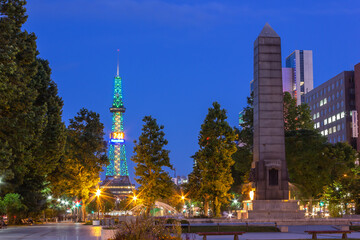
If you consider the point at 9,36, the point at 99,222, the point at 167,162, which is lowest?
the point at 99,222

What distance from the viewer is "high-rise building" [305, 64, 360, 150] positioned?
125m

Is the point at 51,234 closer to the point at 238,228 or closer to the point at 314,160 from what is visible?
the point at 238,228

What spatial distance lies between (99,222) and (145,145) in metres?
10.0

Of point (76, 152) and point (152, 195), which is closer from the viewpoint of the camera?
point (152, 195)

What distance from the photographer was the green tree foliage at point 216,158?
50.1m

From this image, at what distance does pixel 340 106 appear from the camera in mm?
132000

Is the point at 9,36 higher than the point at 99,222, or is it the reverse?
the point at 9,36

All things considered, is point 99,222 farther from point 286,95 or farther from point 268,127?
point 286,95

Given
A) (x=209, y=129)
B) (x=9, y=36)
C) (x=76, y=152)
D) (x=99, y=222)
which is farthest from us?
(x=76, y=152)

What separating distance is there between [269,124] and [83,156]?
35595 mm

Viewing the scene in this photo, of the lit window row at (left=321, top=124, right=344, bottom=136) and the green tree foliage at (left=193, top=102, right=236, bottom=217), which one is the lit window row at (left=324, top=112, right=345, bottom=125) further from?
the green tree foliage at (left=193, top=102, right=236, bottom=217)

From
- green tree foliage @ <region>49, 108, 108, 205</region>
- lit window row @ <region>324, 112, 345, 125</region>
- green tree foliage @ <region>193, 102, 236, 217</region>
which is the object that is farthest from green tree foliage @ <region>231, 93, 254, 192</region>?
lit window row @ <region>324, 112, 345, 125</region>

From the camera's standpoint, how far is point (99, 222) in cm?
5650

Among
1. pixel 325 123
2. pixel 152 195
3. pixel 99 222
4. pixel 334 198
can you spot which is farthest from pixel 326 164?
pixel 325 123
